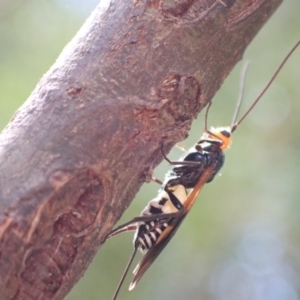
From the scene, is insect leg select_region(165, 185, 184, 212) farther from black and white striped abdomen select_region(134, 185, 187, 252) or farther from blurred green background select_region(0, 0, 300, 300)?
blurred green background select_region(0, 0, 300, 300)

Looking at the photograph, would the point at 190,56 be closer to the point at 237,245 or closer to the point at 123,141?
the point at 123,141

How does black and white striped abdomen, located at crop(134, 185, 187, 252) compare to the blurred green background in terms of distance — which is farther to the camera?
the blurred green background

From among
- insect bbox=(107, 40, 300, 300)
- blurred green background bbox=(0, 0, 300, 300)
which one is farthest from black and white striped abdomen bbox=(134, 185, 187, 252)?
blurred green background bbox=(0, 0, 300, 300)

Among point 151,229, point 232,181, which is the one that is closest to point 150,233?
point 151,229

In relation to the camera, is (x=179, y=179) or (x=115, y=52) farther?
(x=179, y=179)

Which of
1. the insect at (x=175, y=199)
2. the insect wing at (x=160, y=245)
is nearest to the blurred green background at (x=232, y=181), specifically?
the insect at (x=175, y=199)

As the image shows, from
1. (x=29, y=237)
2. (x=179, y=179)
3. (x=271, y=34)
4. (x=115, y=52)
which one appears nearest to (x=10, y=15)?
(x=271, y=34)

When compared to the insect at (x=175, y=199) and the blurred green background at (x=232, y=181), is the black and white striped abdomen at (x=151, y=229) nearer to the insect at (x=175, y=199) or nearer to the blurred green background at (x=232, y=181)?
the insect at (x=175, y=199)

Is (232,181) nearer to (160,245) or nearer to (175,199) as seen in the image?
(175,199)
